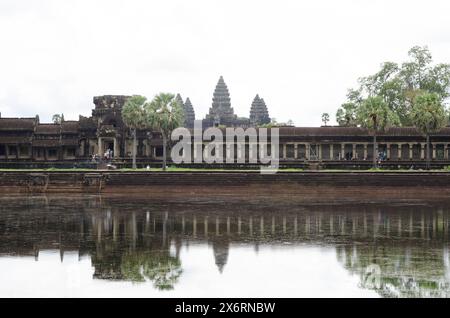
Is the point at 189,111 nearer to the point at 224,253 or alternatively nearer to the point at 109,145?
the point at 109,145

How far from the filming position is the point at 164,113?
53.9 m

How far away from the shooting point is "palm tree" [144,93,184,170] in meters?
53.7

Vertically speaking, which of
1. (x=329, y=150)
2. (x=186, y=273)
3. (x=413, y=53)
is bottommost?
(x=186, y=273)

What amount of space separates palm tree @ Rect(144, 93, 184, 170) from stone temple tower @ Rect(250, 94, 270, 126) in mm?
63820

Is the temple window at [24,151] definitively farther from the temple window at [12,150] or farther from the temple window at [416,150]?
the temple window at [416,150]

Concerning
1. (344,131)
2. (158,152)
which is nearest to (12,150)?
(158,152)

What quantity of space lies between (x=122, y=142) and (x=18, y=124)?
11.1 meters

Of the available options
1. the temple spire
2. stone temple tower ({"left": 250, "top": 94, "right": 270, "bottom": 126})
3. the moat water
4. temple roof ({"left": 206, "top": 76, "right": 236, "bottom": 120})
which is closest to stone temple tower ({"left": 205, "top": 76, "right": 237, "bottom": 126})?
temple roof ({"left": 206, "top": 76, "right": 236, "bottom": 120})

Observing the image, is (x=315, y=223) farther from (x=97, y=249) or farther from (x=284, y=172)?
(x=284, y=172)

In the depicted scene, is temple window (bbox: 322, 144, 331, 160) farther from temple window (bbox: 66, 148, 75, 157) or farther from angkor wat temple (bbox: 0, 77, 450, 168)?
temple window (bbox: 66, 148, 75, 157)

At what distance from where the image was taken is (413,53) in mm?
74438

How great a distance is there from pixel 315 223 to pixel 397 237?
4662 millimetres

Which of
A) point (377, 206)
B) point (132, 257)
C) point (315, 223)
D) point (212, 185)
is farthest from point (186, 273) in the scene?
point (212, 185)

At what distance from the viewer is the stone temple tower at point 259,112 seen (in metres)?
119
